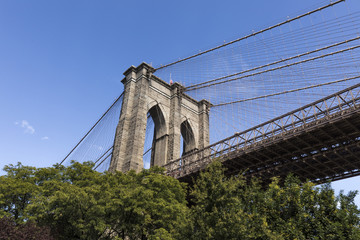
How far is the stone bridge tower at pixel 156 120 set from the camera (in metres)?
31.4

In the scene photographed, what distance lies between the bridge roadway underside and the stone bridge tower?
8.60 meters

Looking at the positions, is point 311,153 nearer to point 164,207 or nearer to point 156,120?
point 164,207

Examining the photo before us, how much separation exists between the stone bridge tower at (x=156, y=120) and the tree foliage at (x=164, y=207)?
8.07m

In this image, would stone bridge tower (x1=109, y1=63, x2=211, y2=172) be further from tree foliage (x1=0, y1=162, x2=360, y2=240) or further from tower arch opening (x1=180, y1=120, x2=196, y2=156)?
tree foliage (x1=0, y1=162, x2=360, y2=240)

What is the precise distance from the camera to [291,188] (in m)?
12.6

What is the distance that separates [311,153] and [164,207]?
1116 cm

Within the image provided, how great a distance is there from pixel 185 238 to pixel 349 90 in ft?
43.3

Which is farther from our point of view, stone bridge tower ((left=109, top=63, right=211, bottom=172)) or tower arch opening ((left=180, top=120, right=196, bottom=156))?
tower arch opening ((left=180, top=120, right=196, bottom=156))

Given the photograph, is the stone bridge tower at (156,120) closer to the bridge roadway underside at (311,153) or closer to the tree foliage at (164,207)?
the tree foliage at (164,207)

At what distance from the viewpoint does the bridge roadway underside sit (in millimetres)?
19234

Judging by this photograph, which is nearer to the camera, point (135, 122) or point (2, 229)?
point (2, 229)

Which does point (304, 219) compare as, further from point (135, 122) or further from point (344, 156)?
point (135, 122)

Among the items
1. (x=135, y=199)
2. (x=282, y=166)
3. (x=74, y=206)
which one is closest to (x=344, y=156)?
(x=282, y=166)

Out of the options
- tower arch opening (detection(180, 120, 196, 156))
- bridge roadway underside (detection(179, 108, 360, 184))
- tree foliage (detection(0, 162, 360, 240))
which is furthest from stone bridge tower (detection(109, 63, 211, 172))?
bridge roadway underside (detection(179, 108, 360, 184))
